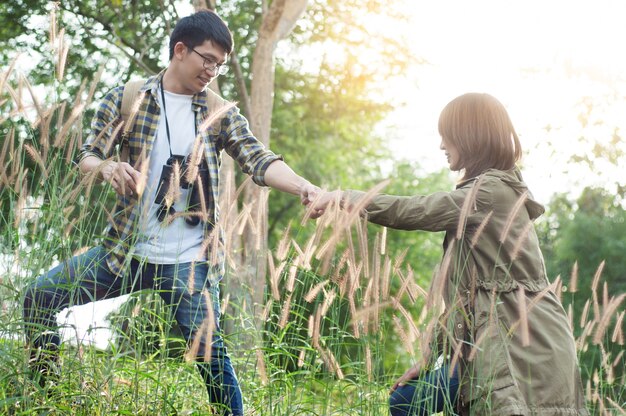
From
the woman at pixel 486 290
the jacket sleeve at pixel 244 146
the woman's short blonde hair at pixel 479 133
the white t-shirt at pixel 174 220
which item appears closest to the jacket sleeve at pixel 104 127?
the white t-shirt at pixel 174 220

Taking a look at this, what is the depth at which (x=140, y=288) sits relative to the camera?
3.04 meters

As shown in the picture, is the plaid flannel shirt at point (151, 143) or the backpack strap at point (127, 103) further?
the backpack strap at point (127, 103)

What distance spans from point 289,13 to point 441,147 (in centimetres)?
599

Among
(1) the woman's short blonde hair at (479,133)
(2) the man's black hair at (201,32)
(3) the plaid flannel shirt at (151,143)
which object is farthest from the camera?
(2) the man's black hair at (201,32)

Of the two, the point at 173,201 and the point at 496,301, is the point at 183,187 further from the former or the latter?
the point at 496,301

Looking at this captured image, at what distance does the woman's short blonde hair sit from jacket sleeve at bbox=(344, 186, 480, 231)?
0.15m

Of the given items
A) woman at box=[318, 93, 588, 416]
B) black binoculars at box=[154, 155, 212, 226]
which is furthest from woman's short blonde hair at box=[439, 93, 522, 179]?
black binoculars at box=[154, 155, 212, 226]

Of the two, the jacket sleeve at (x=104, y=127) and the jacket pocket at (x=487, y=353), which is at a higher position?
the jacket sleeve at (x=104, y=127)

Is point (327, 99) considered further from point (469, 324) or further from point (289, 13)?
point (469, 324)

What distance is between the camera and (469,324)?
9.16 ft

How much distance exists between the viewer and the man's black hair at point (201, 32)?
3.27 meters

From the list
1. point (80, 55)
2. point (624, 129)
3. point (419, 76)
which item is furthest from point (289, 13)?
point (624, 129)

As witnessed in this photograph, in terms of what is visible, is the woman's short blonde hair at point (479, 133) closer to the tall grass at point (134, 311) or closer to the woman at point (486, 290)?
the woman at point (486, 290)

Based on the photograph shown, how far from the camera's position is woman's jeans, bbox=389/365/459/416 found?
280 centimetres
